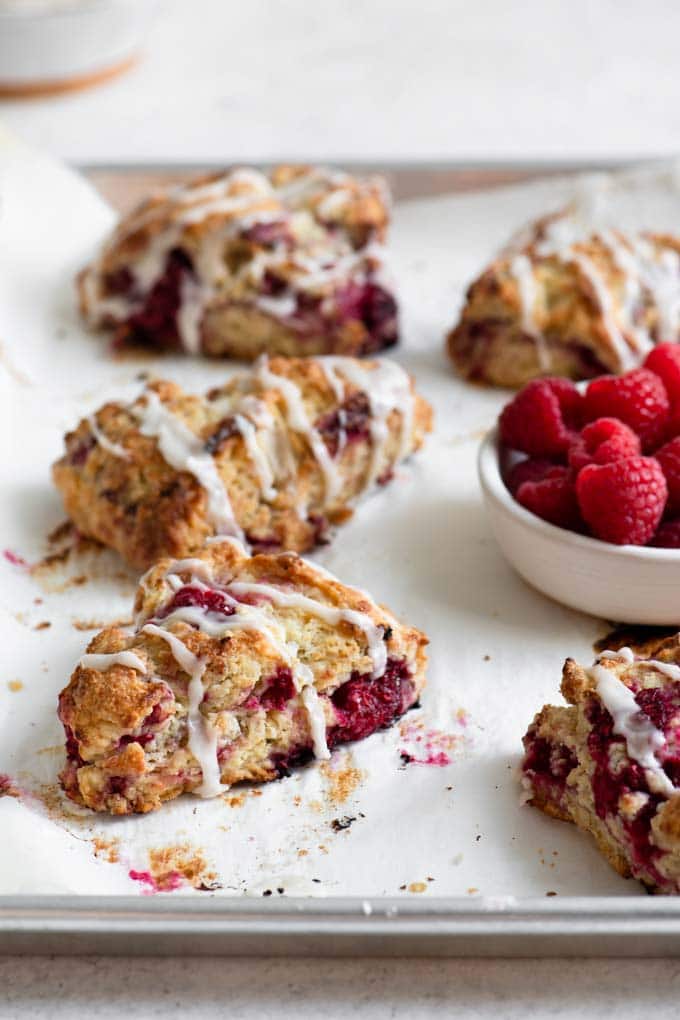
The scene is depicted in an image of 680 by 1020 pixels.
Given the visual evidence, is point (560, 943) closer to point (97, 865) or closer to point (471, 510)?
point (97, 865)

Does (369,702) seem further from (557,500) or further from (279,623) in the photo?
(557,500)

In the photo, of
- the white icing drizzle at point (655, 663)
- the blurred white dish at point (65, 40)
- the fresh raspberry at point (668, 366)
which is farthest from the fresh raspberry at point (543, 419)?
the blurred white dish at point (65, 40)

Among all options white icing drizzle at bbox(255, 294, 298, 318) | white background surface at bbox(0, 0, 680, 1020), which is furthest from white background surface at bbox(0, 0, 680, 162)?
white icing drizzle at bbox(255, 294, 298, 318)

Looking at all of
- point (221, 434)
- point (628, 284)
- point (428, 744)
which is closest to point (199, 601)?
Result: point (428, 744)

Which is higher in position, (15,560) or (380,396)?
(380,396)

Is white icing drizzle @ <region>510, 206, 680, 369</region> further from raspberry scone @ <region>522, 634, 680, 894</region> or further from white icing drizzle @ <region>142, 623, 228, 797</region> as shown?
white icing drizzle @ <region>142, 623, 228, 797</region>

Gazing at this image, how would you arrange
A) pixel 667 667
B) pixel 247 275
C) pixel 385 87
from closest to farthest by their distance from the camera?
pixel 667 667
pixel 247 275
pixel 385 87

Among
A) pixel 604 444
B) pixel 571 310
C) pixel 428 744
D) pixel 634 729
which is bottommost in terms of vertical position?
pixel 428 744
